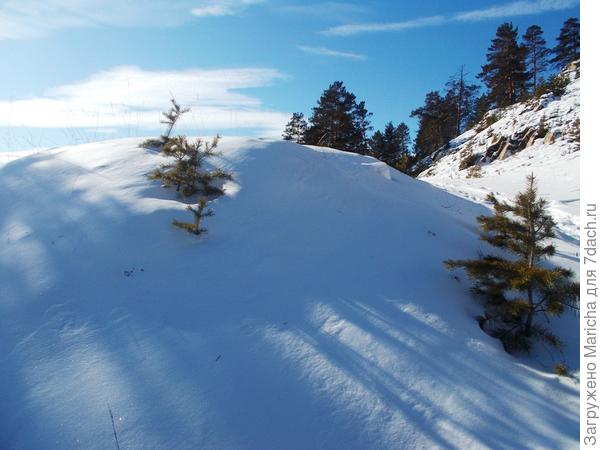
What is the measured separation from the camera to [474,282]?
413cm

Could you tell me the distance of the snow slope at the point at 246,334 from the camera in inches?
102

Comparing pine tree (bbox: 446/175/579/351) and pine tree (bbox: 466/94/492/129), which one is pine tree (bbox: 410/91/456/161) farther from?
pine tree (bbox: 446/175/579/351)

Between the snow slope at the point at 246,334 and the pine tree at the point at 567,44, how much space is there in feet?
133

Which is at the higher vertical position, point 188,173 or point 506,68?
point 506,68

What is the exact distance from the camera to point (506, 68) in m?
29.6

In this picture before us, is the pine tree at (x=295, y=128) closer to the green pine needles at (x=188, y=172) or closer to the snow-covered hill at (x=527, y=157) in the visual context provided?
the snow-covered hill at (x=527, y=157)

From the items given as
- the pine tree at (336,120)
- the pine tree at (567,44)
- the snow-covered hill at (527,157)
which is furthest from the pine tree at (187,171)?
the pine tree at (567,44)

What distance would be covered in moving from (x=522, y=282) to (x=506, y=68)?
109ft

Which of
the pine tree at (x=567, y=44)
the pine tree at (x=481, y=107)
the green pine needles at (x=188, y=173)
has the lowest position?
the green pine needles at (x=188, y=173)

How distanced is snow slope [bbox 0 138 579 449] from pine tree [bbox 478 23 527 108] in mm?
31117

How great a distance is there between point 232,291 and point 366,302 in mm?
1457

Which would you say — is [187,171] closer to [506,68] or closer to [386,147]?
[386,147]

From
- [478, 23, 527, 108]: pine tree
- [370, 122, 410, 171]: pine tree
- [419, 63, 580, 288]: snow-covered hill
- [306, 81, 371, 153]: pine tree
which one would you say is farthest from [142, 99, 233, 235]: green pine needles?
[478, 23, 527, 108]: pine tree

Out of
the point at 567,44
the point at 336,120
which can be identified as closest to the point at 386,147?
the point at 336,120
